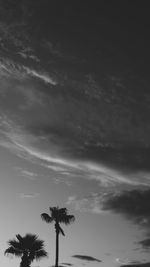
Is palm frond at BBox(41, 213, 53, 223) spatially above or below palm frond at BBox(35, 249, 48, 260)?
above

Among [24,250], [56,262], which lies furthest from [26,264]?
[56,262]

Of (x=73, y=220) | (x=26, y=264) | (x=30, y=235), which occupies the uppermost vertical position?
(x=73, y=220)

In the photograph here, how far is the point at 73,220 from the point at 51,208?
10.2 feet

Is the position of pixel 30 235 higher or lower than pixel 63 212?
lower

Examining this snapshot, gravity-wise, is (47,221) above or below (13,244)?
above

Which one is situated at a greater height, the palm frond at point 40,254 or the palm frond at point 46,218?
the palm frond at point 46,218

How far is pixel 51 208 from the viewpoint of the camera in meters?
50.5

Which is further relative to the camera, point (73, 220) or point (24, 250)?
point (73, 220)

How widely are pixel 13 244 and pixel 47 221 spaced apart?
6933mm

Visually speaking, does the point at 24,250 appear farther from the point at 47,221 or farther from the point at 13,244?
the point at 47,221

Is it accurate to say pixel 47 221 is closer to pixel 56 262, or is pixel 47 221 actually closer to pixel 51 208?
pixel 51 208

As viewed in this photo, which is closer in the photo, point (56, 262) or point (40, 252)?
point (40, 252)

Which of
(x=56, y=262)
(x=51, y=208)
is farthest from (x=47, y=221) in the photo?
(x=56, y=262)

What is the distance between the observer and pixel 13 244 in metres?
44.7
